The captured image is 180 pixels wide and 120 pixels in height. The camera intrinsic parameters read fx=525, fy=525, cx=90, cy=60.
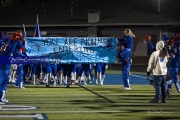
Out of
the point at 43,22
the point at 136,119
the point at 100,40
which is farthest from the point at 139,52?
the point at 136,119

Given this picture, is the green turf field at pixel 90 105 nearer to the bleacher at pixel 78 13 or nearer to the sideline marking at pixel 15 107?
the sideline marking at pixel 15 107

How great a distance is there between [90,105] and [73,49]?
778 cm

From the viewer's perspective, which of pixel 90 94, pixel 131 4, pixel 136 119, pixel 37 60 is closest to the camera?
pixel 136 119

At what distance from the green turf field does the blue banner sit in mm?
2289

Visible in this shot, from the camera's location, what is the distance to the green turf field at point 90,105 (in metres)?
12.4

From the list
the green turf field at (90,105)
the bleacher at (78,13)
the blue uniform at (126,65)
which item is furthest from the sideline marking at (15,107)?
the bleacher at (78,13)

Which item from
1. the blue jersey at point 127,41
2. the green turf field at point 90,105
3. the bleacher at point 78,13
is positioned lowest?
the green turf field at point 90,105

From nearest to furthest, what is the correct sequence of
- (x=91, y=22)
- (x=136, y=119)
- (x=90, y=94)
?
1. (x=136, y=119)
2. (x=90, y=94)
3. (x=91, y=22)

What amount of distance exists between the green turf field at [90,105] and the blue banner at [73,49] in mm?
2289

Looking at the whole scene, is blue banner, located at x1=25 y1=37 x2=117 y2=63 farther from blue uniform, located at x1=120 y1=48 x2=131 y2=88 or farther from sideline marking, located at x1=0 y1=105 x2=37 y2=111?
sideline marking, located at x1=0 y1=105 x2=37 y2=111

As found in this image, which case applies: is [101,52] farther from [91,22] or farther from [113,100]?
[91,22]

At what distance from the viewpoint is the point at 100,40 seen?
73.6ft

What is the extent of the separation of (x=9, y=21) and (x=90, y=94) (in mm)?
37591

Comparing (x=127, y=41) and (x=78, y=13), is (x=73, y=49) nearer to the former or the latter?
(x=127, y=41)
